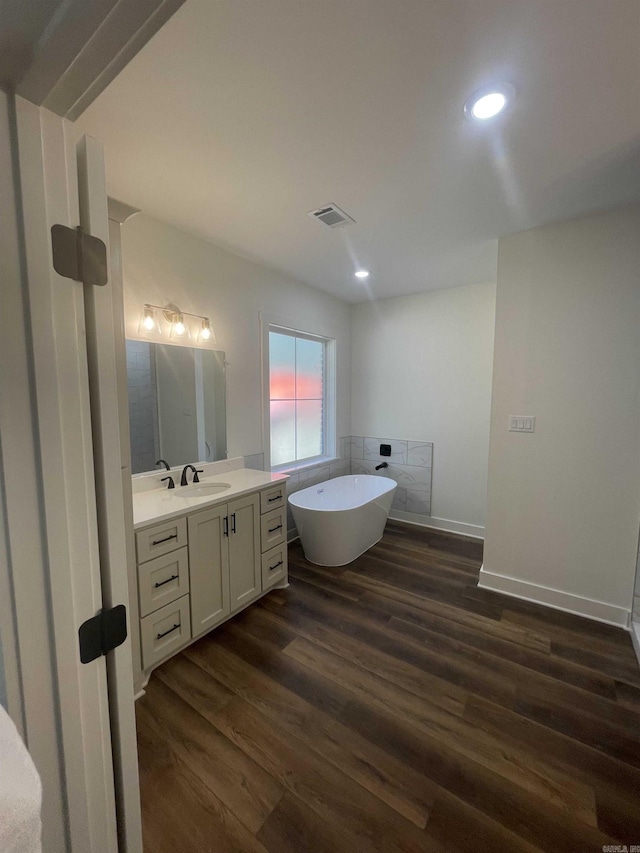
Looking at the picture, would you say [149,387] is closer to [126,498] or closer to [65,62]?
[126,498]

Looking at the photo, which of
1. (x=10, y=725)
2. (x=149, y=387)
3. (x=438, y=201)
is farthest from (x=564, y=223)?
(x=10, y=725)

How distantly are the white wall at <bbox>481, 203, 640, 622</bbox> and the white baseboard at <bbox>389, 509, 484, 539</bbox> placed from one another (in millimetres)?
1037

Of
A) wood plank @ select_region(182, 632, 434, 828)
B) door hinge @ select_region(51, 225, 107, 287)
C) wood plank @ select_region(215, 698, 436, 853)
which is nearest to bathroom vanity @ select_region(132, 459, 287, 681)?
wood plank @ select_region(182, 632, 434, 828)

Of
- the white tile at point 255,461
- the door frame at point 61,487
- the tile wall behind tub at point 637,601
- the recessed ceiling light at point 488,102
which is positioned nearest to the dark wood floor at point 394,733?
the tile wall behind tub at point 637,601

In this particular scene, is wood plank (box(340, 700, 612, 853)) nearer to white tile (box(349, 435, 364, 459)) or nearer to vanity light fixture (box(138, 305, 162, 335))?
vanity light fixture (box(138, 305, 162, 335))

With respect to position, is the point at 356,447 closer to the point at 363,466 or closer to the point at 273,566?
the point at 363,466

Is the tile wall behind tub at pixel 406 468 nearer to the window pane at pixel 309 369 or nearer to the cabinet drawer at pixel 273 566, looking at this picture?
the window pane at pixel 309 369

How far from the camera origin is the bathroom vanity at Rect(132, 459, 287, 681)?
1.76 m

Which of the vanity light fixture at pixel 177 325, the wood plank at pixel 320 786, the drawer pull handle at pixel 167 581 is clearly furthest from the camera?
the vanity light fixture at pixel 177 325

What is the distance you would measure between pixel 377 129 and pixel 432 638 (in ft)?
8.90

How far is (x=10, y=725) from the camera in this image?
0.46 m

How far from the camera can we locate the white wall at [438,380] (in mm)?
3549

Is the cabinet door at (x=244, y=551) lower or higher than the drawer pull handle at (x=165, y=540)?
lower

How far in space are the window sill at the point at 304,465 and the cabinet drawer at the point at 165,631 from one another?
1502 mm
